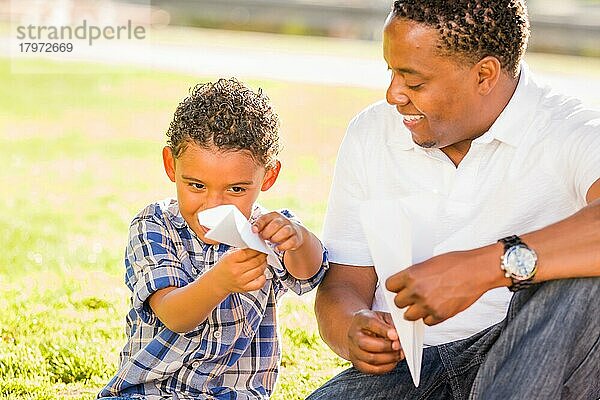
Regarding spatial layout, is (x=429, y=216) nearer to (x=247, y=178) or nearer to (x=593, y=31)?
(x=247, y=178)

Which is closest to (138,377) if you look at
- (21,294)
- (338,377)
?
(338,377)

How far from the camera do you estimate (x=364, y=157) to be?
344cm

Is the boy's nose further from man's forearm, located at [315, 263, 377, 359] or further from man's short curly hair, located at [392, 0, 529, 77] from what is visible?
man's short curly hair, located at [392, 0, 529, 77]

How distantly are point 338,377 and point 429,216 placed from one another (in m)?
0.56

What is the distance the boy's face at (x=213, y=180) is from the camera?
3186mm

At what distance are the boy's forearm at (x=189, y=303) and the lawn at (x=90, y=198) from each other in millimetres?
1011

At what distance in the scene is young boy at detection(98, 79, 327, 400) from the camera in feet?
10.5

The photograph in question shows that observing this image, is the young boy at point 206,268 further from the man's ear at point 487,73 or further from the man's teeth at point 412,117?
the man's ear at point 487,73

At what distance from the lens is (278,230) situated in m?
3.04

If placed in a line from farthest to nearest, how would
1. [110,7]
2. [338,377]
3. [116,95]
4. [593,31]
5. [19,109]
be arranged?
[110,7]
[593,31]
[116,95]
[19,109]
[338,377]

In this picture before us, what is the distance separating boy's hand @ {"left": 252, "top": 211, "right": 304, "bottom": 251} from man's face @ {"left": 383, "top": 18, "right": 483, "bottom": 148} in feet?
1.60

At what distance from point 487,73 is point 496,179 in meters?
0.32

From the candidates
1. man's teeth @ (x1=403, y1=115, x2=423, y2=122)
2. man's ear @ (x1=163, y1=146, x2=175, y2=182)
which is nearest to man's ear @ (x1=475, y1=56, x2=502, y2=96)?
man's teeth @ (x1=403, y1=115, x2=423, y2=122)

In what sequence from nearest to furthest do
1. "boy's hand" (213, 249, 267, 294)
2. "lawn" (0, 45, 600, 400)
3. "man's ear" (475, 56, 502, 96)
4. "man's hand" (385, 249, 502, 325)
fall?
1. "man's hand" (385, 249, 502, 325)
2. "boy's hand" (213, 249, 267, 294)
3. "man's ear" (475, 56, 502, 96)
4. "lawn" (0, 45, 600, 400)
